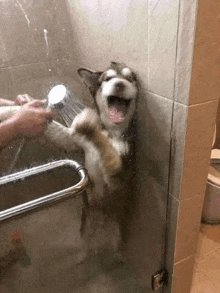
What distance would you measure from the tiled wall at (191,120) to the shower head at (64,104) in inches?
11.0

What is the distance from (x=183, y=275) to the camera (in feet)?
3.56

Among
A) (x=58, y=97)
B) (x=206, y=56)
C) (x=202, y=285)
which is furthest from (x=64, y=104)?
(x=202, y=285)

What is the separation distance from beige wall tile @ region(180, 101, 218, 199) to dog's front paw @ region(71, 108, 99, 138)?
262 millimetres

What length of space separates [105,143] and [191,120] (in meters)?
0.26

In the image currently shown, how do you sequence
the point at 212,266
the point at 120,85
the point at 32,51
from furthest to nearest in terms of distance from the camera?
the point at 212,266 < the point at 120,85 < the point at 32,51

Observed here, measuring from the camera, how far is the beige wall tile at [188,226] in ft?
2.84

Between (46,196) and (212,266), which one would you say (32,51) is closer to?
(46,196)

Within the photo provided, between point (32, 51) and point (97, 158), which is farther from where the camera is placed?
point (97, 158)

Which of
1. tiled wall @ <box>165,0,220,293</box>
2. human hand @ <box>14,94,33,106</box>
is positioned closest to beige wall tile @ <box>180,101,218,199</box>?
tiled wall @ <box>165,0,220,293</box>

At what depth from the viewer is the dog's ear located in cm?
64

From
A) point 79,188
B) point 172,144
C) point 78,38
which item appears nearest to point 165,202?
point 172,144

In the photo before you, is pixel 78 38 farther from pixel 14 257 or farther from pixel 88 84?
pixel 14 257

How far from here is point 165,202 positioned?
890mm

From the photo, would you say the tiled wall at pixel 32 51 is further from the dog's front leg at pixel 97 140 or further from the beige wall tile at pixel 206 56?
the beige wall tile at pixel 206 56
